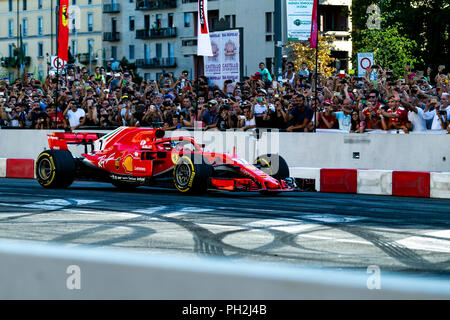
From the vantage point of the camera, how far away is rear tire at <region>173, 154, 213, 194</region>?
14.2m

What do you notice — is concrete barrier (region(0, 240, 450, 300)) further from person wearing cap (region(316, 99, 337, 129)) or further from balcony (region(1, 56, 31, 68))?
balcony (region(1, 56, 31, 68))

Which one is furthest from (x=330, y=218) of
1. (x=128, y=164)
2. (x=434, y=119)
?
(x=434, y=119)

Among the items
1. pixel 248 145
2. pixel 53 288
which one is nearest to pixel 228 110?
pixel 248 145

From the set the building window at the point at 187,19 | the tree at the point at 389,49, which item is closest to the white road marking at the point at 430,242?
the tree at the point at 389,49

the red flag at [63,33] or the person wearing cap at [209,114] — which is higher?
the red flag at [63,33]

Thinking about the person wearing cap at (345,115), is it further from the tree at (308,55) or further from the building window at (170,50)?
the building window at (170,50)

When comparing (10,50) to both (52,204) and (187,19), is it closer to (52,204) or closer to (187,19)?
(187,19)

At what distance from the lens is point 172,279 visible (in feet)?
11.2

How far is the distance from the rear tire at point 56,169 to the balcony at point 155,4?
6854 centimetres

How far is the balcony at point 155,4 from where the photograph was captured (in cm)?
8303

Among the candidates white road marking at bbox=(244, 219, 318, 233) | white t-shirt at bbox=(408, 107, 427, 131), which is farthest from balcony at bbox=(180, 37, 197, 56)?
white road marking at bbox=(244, 219, 318, 233)

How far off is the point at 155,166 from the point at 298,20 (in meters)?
19.8

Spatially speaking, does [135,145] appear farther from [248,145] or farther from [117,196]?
[248,145]

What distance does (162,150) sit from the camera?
49.5ft
